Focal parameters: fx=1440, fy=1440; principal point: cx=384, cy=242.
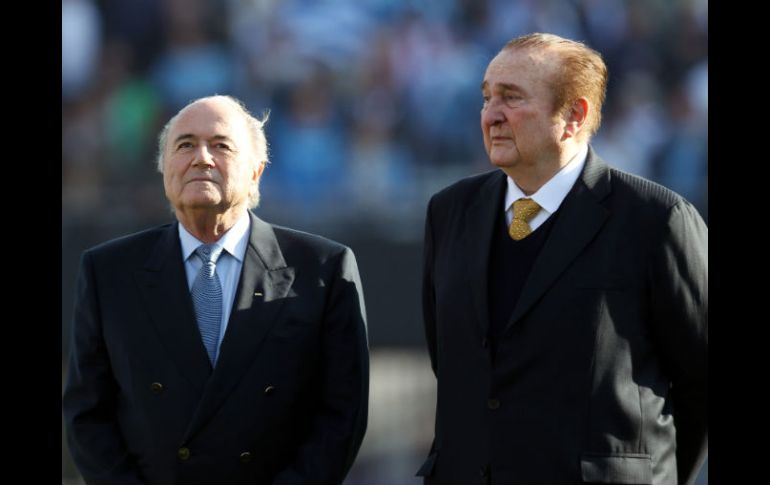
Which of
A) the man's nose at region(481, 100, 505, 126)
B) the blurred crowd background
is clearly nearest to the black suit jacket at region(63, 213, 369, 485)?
the man's nose at region(481, 100, 505, 126)

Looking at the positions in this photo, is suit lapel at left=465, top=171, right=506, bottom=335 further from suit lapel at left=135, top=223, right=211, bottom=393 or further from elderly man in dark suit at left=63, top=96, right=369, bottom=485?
suit lapel at left=135, top=223, right=211, bottom=393

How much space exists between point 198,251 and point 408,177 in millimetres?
6760

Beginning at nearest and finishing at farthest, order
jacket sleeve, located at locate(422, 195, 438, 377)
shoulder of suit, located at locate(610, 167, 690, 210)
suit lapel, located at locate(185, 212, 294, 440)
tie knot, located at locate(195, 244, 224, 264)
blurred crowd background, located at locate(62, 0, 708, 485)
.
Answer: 1. shoulder of suit, located at locate(610, 167, 690, 210)
2. suit lapel, located at locate(185, 212, 294, 440)
3. tie knot, located at locate(195, 244, 224, 264)
4. jacket sleeve, located at locate(422, 195, 438, 377)
5. blurred crowd background, located at locate(62, 0, 708, 485)

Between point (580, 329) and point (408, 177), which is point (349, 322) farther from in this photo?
point (408, 177)

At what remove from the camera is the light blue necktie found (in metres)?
4.75

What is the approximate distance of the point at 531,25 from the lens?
12570 millimetres

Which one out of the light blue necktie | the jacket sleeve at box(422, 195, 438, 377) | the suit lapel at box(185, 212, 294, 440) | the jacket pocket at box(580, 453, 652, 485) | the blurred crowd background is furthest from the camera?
the blurred crowd background

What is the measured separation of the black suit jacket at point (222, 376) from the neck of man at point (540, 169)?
0.65m

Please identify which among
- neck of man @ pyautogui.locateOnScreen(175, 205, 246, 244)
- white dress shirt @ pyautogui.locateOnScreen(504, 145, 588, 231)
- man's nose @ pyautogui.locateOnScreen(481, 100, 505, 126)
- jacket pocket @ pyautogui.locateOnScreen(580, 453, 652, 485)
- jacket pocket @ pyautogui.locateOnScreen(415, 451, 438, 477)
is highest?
man's nose @ pyautogui.locateOnScreen(481, 100, 505, 126)

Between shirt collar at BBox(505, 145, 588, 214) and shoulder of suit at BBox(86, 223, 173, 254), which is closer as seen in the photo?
shirt collar at BBox(505, 145, 588, 214)

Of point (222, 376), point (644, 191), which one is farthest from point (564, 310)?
point (222, 376)

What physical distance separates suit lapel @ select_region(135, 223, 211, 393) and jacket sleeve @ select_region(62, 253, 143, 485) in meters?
0.20

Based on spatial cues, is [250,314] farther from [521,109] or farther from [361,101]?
[361,101]
